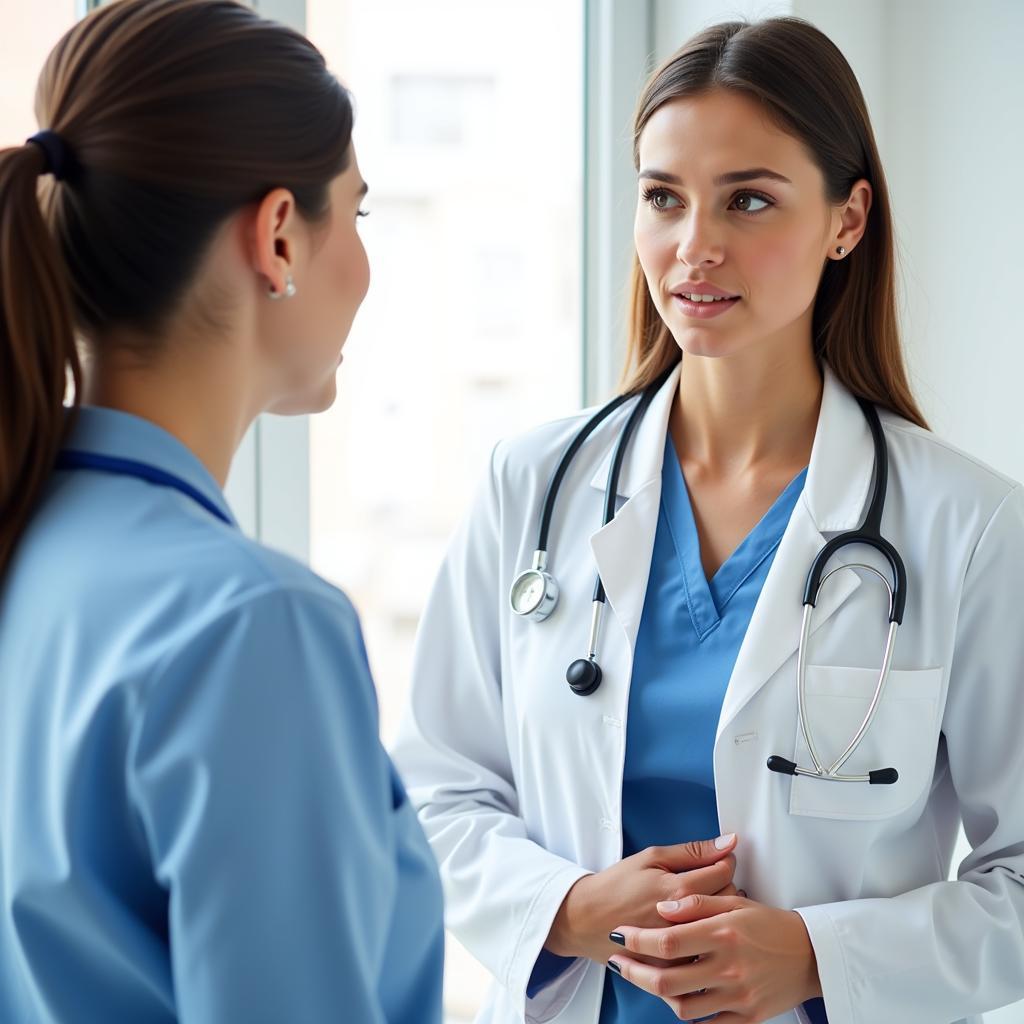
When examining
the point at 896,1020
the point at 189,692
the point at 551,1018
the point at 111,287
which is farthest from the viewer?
the point at 551,1018

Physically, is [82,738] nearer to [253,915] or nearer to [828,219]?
[253,915]

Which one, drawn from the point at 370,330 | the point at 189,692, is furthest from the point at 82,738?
the point at 370,330

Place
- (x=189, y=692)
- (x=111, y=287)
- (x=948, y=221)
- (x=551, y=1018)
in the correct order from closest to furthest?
(x=189, y=692), (x=111, y=287), (x=551, y=1018), (x=948, y=221)

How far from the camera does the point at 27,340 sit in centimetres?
68

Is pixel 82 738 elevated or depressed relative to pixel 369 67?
depressed

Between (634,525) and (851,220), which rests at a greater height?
(851,220)

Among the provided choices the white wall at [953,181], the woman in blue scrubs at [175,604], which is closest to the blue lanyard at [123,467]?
the woman in blue scrubs at [175,604]

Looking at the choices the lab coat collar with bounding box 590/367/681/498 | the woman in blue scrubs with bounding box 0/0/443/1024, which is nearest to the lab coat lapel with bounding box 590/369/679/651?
the lab coat collar with bounding box 590/367/681/498

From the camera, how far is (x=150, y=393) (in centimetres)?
74

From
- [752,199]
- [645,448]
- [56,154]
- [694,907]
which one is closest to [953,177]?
[752,199]

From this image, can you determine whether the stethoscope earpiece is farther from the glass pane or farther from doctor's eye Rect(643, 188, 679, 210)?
doctor's eye Rect(643, 188, 679, 210)

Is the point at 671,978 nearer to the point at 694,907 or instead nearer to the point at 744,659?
the point at 694,907

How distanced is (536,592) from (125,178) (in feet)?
2.41

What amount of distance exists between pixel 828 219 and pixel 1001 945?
81cm
